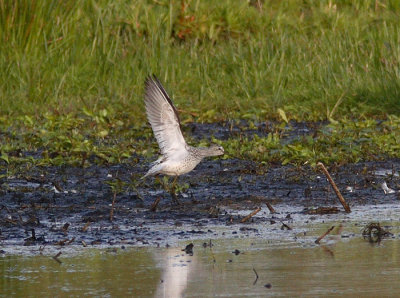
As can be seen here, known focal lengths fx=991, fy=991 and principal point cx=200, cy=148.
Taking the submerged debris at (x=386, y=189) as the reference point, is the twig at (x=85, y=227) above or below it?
below

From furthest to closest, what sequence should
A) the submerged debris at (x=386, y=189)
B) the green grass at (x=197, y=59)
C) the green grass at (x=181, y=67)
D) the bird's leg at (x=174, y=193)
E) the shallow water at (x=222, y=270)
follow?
the green grass at (x=197, y=59) < the green grass at (x=181, y=67) < the submerged debris at (x=386, y=189) < the bird's leg at (x=174, y=193) < the shallow water at (x=222, y=270)

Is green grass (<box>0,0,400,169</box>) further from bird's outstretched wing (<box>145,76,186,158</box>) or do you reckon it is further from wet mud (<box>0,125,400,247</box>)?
bird's outstretched wing (<box>145,76,186,158</box>)

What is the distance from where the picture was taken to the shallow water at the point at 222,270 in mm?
4617

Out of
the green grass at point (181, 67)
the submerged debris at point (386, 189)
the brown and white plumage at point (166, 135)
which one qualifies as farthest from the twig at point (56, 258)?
the green grass at point (181, 67)

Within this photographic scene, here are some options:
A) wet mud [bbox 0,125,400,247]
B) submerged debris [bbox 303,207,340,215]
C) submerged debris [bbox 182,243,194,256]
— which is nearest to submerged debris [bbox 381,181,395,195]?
wet mud [bbox 0,125,400,247]

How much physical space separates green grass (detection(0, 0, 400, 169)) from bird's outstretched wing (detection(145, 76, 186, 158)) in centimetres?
139

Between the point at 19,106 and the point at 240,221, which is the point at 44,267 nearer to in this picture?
the point at 240,221

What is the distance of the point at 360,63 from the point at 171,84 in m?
2.18

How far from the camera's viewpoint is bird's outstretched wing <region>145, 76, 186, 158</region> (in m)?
7.55

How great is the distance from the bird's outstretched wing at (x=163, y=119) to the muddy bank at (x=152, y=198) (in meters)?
0.33

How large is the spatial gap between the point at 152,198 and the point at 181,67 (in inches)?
188

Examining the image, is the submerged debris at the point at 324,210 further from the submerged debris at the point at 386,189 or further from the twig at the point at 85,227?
the twig at the point at 85,227

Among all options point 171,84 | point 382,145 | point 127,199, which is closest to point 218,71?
point 171,84

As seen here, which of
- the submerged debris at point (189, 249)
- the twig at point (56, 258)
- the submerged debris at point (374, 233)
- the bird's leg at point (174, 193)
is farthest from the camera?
the bird's leg at point (174, 193)
